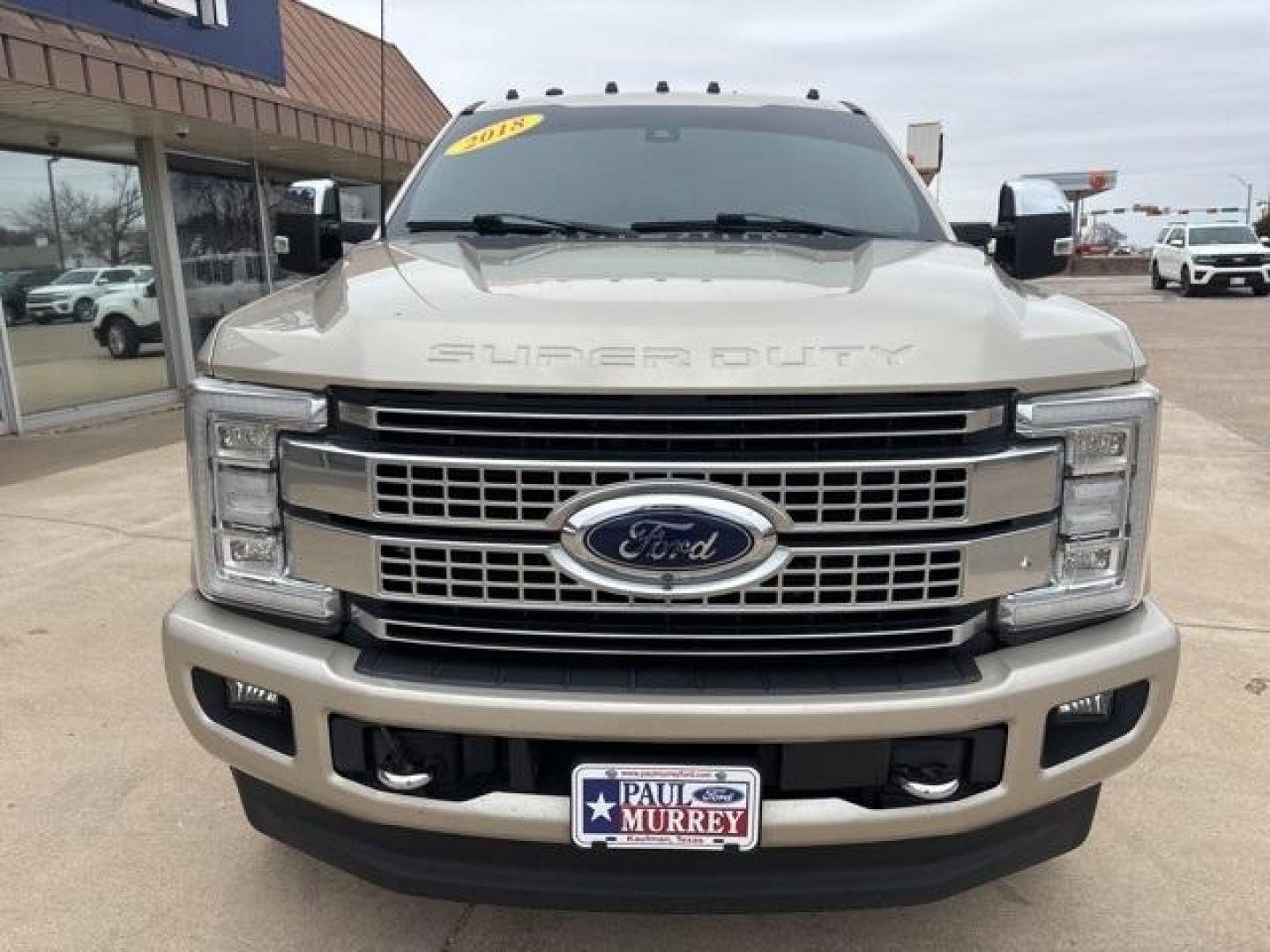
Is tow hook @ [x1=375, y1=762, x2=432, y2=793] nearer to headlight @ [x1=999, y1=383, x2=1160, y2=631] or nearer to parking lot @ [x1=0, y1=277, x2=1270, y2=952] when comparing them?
parking lot @ [x1=0, y1=277, x2=1270, y2=952]

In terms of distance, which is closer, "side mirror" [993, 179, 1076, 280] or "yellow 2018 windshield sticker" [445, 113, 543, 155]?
"side mirror" [993, 179, 1076, 280]

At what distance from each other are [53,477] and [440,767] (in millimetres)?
6345

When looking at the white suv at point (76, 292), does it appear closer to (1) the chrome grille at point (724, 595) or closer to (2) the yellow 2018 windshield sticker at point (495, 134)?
(2) the yellow 2018 windshield sticker at point (495, 134)

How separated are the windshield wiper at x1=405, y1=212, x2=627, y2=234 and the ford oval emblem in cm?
131

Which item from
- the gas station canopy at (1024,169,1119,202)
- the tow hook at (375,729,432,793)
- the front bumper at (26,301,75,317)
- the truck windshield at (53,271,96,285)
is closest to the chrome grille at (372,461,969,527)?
the tow hook at (375,729,432,793)

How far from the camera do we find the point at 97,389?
9992mm

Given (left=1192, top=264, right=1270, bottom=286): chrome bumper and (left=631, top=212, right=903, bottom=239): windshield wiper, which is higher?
(left=631, top=212, right=903, bottom=239): windshield wiper

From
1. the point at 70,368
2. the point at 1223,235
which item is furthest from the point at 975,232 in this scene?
the point at 1223,235

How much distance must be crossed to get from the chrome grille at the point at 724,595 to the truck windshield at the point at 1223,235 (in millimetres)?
29037

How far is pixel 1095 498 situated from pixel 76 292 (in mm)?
10083

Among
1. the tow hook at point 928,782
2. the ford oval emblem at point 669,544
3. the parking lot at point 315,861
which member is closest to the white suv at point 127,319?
the parking lot at point 315,861

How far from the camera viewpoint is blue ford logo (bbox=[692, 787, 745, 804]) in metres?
1.81

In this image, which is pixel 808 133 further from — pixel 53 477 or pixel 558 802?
pixel 53 477

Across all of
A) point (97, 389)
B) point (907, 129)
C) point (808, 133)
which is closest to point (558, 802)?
point (808, 133)
